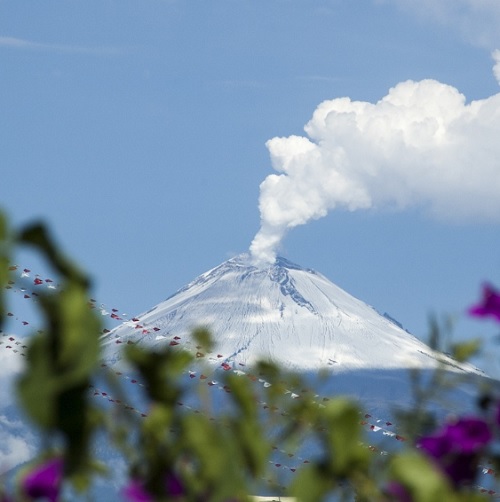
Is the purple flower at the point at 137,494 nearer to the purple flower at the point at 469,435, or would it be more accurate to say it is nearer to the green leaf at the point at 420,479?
the green leaf at the point at 420,479

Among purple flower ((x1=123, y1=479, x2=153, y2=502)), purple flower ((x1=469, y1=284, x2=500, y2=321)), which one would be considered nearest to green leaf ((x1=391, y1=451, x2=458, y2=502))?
purple flower ((x1=123, y1=479, x2=153, y2=502))

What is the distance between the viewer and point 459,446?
1.08 metres

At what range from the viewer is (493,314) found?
1293 millimetres

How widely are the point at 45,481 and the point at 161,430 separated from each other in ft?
0.36

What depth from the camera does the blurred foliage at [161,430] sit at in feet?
2.47

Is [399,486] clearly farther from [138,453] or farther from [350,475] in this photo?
[138,453]

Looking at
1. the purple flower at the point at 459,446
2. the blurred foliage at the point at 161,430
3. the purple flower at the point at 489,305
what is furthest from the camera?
the purple flower at the point at 489,305

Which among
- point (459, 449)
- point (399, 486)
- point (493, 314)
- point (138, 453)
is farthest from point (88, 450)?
point (493, 314)

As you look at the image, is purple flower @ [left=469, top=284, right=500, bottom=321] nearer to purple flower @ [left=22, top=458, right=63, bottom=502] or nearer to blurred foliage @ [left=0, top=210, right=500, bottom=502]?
blurred foliage @ [left=0, top=210, right=500, bottom=502]

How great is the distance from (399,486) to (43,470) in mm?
310

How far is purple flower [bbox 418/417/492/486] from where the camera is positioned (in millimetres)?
1044

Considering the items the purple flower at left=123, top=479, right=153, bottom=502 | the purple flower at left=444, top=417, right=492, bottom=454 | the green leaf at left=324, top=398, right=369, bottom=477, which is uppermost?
the purple flower at left=444, top=417, right=492, bottom=454

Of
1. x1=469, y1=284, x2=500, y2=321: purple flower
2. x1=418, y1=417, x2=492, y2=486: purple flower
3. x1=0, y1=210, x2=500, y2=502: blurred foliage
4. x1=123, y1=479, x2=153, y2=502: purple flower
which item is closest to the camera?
x1=0, y1=210, x2=500, y2=502: blurred foliage

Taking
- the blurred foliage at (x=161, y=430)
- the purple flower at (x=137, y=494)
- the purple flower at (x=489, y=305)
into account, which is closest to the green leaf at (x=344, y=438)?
the blurred foliage at (x=161, y=430)
